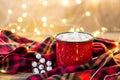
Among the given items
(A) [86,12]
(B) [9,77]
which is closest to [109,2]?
(A) [86,12]

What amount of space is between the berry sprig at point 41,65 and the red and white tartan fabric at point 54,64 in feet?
0.05

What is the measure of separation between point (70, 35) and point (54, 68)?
0.11 meters

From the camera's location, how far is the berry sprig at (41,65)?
0.98 metres

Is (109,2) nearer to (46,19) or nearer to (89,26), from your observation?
(89,26)

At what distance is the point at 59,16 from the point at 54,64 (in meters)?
0.58

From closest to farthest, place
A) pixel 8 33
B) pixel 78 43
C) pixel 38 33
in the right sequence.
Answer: pixel 78 43, pixel 8 33, pixel 38 33

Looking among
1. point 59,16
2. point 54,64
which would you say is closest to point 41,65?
point 54,64

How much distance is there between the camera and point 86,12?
1544mm

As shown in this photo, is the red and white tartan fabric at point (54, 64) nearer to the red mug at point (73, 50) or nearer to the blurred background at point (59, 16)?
the red mug at point (73, 50)

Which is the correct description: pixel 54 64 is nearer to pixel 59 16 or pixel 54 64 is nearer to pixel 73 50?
pixel 73 50

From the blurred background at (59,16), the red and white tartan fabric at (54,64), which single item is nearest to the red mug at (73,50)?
the red and white tartan fabric at (54,64)

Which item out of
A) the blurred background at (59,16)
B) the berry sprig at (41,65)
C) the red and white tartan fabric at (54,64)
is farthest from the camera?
the blurred background at (59,16)

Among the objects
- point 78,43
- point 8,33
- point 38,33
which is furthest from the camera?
point 38,33

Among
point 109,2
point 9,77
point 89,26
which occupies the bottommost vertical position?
point 9,77
